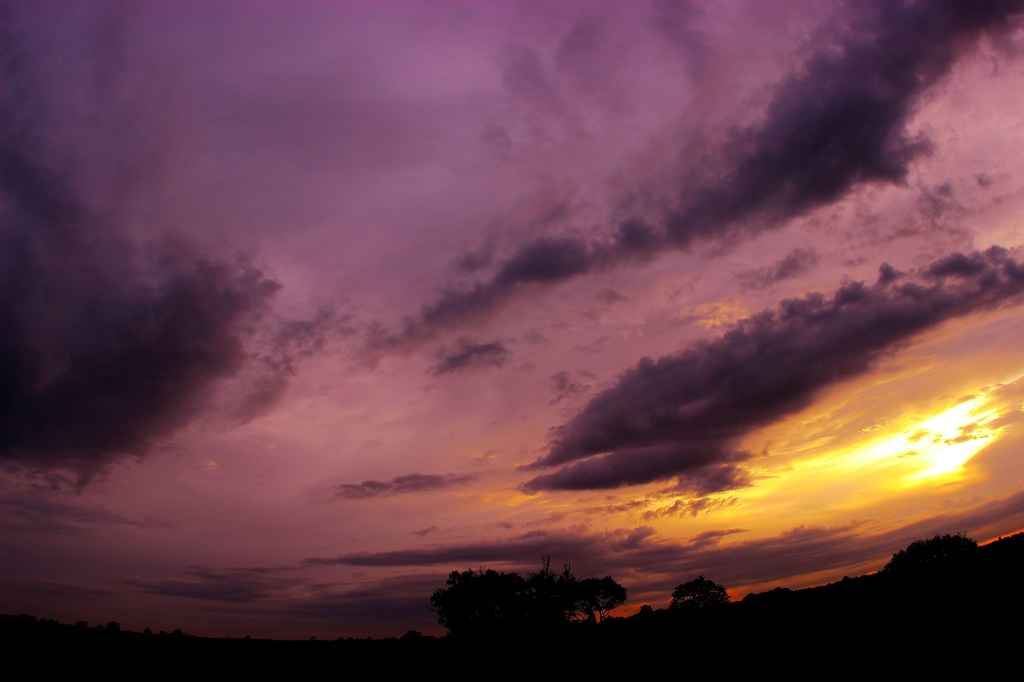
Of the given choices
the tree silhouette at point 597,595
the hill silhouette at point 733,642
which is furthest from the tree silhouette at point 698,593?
the hill silhouette at point 733,642

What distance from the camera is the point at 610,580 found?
95312 millimetres

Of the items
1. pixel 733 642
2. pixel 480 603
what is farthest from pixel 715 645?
pixel 480 603

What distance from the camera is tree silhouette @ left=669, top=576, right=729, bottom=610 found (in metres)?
96.0

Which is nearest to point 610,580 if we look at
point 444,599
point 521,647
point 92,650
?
point 444,599

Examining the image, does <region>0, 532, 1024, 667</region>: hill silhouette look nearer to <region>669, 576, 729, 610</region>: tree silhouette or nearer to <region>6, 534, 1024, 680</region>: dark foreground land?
<region>6, 534, 1024, 680</region>: dark foreground land

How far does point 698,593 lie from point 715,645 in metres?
94.0

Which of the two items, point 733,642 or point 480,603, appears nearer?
point 733,642

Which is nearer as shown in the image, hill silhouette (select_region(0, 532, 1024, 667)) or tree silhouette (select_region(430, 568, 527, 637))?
hill silhouette (select_region(0, 532, 1024, 667))

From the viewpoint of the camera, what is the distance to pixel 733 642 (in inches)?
619

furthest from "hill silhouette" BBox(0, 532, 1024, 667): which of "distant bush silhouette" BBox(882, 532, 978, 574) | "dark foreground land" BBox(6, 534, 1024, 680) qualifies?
"distant bush silhouette" BBox(882, 532, 978, 574)

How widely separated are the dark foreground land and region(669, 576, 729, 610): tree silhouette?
8718cm

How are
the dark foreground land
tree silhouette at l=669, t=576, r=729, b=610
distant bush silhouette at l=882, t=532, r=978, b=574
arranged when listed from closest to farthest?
the dark foreground land
distant bush silhouette at l=882, t=532, r=978, b=574
tree silhouette at l=669, t=576, r=729, b=610

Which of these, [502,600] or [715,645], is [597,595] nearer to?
[502,600]

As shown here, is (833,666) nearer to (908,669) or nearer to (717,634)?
(908,669)
